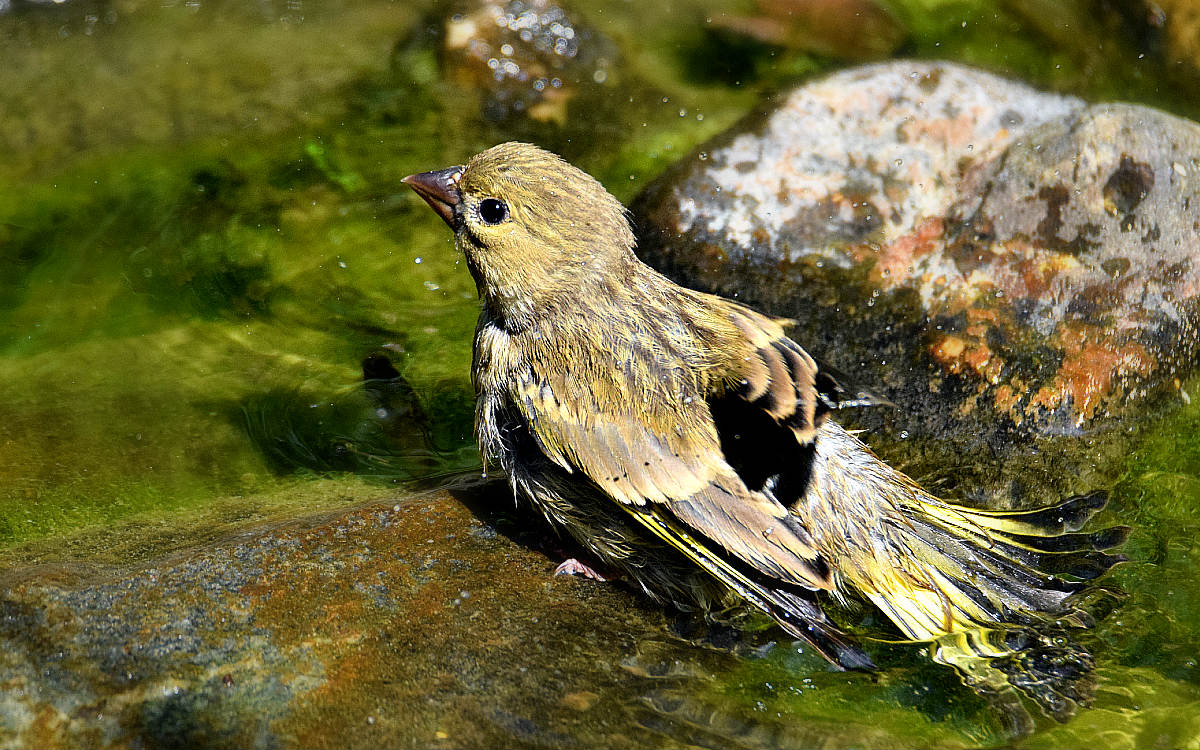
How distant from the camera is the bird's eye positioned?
416cm

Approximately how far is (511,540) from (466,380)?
1416mm

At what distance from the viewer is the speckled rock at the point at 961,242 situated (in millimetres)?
4691

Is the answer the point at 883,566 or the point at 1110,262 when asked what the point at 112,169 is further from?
the point at 1110,262

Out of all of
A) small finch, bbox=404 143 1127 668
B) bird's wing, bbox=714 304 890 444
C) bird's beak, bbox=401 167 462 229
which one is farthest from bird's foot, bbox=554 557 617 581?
bird's beak, bbox=401 167 462 229

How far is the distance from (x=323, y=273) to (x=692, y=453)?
2.85 m

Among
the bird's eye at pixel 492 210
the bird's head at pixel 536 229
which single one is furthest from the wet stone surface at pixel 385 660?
the bird's eye at pixel 492 210

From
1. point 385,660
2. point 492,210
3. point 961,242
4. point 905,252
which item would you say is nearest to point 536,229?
point 492,210

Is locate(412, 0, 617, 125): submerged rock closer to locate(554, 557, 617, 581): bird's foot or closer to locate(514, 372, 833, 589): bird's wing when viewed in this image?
locate(514, 372, 833, 589): bird's wing

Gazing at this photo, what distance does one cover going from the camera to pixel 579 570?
13.1ft

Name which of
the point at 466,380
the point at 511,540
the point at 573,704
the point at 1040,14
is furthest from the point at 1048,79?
the point at 573,704

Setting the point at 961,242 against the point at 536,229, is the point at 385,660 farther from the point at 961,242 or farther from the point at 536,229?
the point at 961,242

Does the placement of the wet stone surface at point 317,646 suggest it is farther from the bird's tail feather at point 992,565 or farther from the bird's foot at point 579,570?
Result: the bird's tail feather at point 992,565

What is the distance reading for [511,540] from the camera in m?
4.07

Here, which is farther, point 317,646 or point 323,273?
point 323,273
